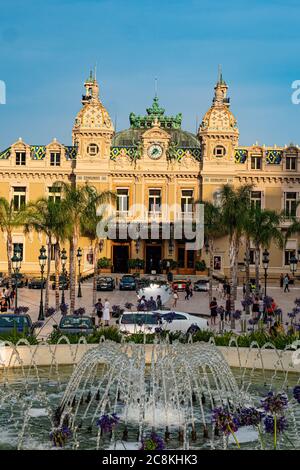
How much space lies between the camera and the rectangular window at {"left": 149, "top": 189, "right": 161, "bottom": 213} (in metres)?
64.8

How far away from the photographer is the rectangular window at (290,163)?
6494 cm

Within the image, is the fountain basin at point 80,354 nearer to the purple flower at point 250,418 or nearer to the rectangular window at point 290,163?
the purple flower at point 250,418

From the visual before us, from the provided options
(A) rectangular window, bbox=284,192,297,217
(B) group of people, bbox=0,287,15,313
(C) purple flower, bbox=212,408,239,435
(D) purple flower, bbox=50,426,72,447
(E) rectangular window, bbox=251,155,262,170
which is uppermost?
(E) rectangular window, bbox=251,155,262,170

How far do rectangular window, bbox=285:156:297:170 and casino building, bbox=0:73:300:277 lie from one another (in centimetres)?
9

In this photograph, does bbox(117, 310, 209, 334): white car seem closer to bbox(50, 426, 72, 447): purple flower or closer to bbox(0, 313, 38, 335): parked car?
bbox(0, 313, 38, 335): parked car

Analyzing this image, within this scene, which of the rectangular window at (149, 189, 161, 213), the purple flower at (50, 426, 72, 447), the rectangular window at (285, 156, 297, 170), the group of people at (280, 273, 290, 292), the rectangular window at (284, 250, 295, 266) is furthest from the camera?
the rectangular window at (285, 156, 297, 170)

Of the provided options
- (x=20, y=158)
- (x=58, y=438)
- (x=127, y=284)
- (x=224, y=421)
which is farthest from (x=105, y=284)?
(x=224, y=421)

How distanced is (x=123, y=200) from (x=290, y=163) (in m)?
→ 15.5

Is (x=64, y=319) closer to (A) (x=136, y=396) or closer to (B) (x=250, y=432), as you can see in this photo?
(A) (x=136, y=396)

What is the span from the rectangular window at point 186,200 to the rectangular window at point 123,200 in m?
5.06

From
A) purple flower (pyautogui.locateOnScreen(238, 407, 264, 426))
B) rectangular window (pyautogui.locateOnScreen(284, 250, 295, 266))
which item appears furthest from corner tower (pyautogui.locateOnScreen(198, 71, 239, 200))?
purple flower (pyautogui.locateOnScreen(238, 407, 264, 426))
